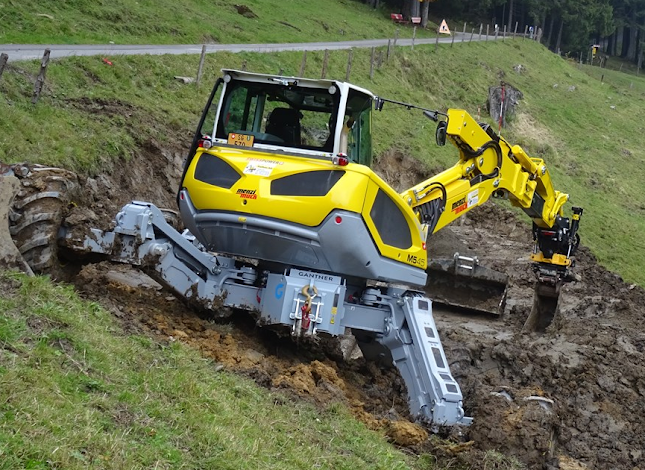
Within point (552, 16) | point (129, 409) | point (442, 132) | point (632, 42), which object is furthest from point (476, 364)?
point (632, 42)

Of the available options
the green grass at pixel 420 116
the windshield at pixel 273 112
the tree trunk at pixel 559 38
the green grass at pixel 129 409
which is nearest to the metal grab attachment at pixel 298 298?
the green grass at pixel 129 409

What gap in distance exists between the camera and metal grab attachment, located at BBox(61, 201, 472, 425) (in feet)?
31.0

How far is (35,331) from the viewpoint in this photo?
661cm

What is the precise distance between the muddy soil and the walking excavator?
43cm

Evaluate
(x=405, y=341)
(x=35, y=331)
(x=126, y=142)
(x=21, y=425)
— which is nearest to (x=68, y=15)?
(x=126, y=142)

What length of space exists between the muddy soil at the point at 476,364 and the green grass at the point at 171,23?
9223mm

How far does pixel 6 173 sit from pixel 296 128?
10.8 feet

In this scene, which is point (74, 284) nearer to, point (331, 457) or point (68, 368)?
point (68, 368)

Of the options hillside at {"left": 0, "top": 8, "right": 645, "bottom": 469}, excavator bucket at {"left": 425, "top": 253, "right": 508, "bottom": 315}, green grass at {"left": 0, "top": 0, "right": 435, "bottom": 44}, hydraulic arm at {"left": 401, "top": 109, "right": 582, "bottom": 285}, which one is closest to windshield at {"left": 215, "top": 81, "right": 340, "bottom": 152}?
hydraulic arm at {"left": 401, "top": 109, "right": 582, "bottom": 285}

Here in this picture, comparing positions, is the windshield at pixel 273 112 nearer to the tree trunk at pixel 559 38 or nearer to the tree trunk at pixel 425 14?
the tree trunk at pixel 425 14

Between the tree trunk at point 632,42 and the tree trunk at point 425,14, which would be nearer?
the tree trunk at point 425,14

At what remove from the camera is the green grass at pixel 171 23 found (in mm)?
22941

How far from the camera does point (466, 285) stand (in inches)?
658

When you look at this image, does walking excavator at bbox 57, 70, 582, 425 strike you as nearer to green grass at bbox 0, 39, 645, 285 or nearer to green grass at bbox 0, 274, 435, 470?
green grass at bbox 0, 274, 435, 470
